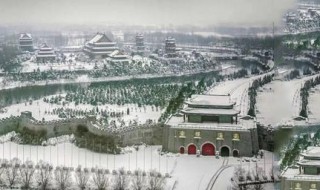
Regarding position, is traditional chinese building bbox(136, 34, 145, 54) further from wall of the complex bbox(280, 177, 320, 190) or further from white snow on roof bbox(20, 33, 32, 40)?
wall of the complex bbox(280, 177, 320, 190)

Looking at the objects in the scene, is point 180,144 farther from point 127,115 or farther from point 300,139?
point 300,139

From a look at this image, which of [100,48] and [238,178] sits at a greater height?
[100,48]

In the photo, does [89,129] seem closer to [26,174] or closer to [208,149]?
[208,149]

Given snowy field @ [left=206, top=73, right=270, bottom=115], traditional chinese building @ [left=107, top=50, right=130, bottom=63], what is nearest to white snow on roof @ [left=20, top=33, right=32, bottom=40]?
traditional chinese building @ [left=107, top=50, right=130, bottom=63]

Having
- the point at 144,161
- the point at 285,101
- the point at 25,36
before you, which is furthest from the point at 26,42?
the point at 285,101

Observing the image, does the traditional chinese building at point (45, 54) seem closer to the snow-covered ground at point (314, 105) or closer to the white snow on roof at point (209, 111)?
the white snow on roof at point (209, 111)

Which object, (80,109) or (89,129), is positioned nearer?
(89,129)

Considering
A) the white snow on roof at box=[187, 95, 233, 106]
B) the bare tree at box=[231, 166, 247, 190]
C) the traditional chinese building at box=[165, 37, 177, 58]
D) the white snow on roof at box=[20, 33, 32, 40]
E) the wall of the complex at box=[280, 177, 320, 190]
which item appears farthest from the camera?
the white snow on roof at box=[20, 33, 32, 40]
